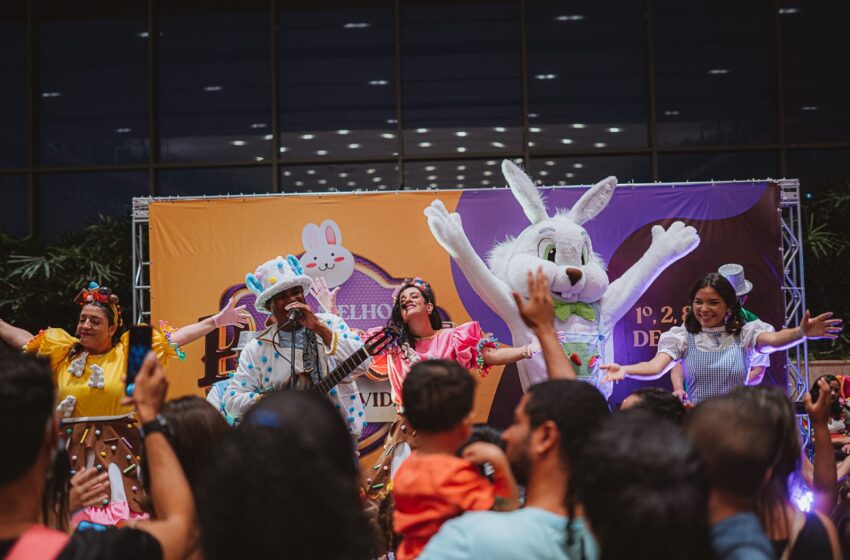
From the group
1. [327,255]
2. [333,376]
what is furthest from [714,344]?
[327,255]

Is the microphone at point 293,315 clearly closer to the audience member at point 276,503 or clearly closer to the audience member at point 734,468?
the audience member at point 734,468

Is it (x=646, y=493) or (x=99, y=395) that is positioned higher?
(x=646, y=493)

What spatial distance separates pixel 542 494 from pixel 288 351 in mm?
2744

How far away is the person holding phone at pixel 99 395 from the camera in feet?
15.9

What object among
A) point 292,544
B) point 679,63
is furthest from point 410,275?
point 292,544

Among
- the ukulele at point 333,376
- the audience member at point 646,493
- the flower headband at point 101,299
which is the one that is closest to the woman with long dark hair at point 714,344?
the ukulele at point 333,376

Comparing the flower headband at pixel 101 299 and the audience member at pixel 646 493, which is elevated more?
the flower headband at pixel 101 299

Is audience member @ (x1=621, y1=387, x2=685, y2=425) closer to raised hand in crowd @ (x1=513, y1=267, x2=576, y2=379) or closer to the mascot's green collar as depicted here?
raised hand in crowd @ (x1=513, y1=267, x2=576, y2=379)

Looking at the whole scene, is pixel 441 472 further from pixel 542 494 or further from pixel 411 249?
pixel 411 249

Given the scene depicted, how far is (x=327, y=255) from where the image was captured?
651cm

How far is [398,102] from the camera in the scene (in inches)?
340

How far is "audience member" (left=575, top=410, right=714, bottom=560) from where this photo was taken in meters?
1.42

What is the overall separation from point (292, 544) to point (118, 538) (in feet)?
1.68

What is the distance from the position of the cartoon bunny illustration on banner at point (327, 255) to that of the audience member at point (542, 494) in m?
4.43
